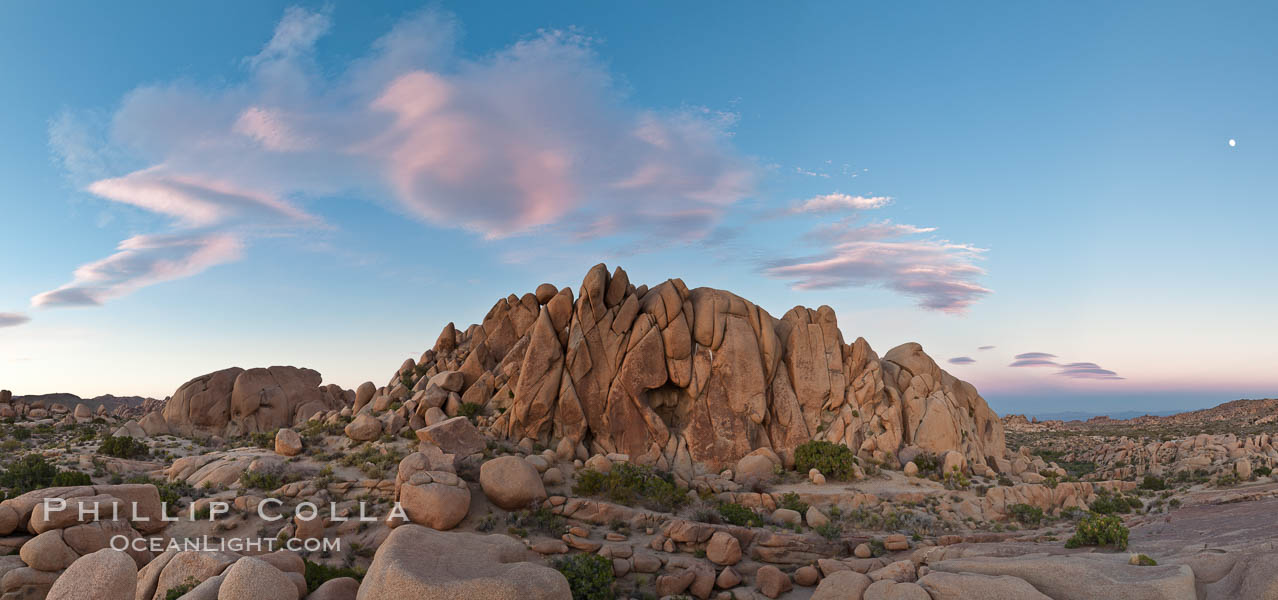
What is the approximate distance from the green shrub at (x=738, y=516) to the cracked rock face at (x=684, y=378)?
28.4ft

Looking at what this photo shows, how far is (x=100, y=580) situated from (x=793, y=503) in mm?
32598

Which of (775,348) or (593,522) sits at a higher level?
(775,348)

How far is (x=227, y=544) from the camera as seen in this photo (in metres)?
28.7

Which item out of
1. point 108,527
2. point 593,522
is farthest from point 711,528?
point 108,527

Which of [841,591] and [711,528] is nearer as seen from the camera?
[841,591]

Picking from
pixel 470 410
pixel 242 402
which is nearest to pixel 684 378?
pixel 470 410

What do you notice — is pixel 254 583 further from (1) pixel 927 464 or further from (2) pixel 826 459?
(1) pixel 927 464

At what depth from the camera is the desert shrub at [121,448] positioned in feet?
137

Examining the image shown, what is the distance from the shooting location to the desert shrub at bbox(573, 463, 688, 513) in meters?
36.2

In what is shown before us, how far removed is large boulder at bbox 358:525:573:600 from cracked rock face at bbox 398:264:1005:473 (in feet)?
74.8

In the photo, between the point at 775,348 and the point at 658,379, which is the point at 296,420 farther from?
the point at 775,348

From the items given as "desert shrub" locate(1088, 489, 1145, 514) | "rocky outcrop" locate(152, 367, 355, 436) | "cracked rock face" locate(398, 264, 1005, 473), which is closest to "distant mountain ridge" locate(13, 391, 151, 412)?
"rocky outcrop" locate(152, 367, 355, 436)

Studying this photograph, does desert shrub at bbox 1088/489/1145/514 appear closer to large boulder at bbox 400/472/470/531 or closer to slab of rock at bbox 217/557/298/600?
large boulder at bbox 400/472/470/531

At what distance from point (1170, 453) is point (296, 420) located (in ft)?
292
